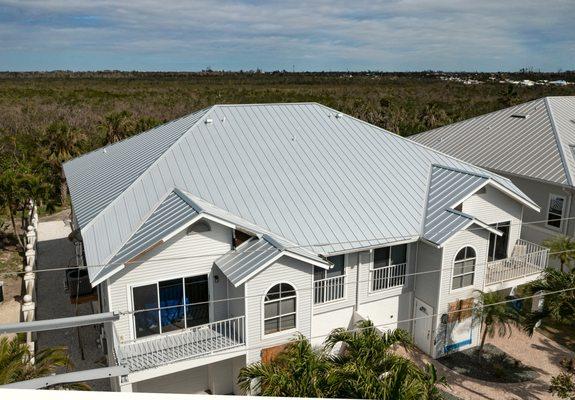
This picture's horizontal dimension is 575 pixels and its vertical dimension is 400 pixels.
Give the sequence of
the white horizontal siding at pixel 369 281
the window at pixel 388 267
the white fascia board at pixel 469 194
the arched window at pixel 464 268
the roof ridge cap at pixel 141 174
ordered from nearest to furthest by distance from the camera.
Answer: the roof ridge cap at pixel 141 174, the white horizontal siding at pixel 369 281, the window at pixel 388 267, the arched window at pixel 464 268, the white fascia board at pixel 469 194

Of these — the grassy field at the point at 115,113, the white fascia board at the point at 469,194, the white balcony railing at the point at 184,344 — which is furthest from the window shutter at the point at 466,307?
the grassy field at the point at 115,113

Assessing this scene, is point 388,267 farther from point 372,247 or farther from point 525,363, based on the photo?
point 525,363

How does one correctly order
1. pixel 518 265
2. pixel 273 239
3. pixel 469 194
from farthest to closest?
pixel 518 265 < pixel 469 194 < pixel 273 239

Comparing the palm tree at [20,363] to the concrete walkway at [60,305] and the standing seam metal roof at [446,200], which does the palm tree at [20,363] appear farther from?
the standing seam metal roof at [446,200]

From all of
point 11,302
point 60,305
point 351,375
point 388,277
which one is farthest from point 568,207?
point 11,302

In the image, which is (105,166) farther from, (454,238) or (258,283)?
(454,238)
